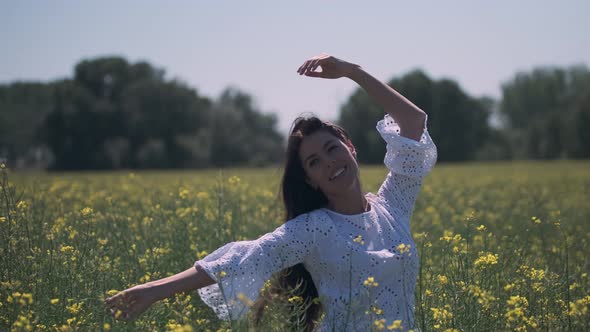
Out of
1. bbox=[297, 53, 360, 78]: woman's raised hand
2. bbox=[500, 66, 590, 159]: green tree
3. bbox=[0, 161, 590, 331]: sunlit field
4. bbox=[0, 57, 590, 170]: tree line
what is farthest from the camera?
bbox=[500, 66, 590, 159]: green tree

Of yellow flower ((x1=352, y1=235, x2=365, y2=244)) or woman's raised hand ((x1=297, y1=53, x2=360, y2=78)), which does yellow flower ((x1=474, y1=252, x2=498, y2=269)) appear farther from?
woman's raised hand ((x1=297, y1=53, x2=360, y2=78))

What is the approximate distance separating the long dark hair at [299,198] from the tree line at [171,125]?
4270 centimetres

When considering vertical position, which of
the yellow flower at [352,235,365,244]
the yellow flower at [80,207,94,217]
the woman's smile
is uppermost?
the woman's smile

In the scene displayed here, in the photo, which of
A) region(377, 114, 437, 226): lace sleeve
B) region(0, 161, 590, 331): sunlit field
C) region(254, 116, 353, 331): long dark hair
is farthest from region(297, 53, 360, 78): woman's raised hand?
region(0, 161, 590, 331): sunlit field

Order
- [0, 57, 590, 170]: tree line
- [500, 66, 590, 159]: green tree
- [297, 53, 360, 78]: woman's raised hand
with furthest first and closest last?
1. [500, 66, 590, 159]: green tree
2. [0, 57, 590, 170]: tree line
3. [297, 53, 360, 78]: woman's raised hand

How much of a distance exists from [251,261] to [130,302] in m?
0.56

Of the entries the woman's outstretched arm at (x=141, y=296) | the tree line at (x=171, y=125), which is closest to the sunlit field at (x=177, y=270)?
the woman's outstretched arm at (x=141, y=296)

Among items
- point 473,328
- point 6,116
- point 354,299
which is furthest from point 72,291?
point 6,116

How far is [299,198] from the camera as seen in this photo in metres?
3.62

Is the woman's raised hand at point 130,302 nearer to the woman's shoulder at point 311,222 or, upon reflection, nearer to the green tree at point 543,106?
the woman's shoulder at point 311,222

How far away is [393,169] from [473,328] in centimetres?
87

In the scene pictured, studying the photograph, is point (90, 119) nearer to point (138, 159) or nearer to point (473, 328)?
point (138, 159)

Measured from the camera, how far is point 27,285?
11.9 feet

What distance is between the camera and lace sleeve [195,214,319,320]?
126 inches
